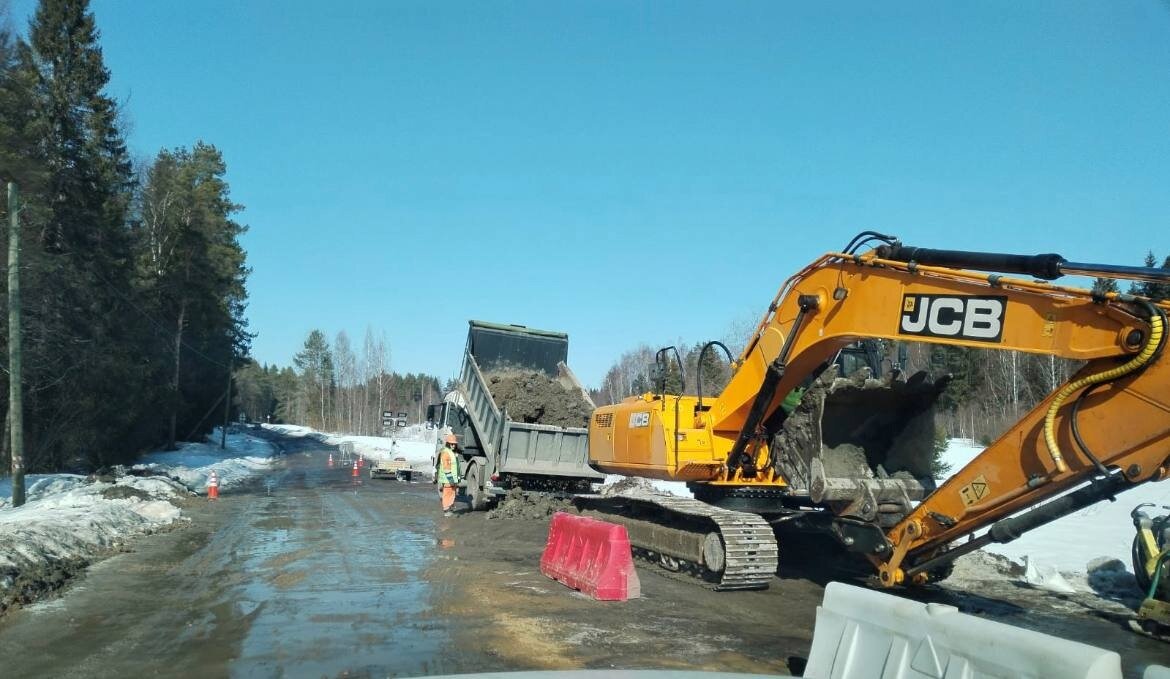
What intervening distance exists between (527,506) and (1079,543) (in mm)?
9861

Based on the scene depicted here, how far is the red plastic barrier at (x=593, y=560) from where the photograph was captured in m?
9.76

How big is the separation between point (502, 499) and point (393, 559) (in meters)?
6.41

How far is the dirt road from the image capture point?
706 cm

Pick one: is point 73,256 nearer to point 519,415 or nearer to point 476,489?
point 476,489

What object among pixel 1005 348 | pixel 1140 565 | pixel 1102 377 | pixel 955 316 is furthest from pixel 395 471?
pixel 1102 377

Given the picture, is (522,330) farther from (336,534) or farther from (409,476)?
(409,476)

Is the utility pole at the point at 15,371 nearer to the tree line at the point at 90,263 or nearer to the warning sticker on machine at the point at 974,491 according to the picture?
the tree line at the point at 90,263

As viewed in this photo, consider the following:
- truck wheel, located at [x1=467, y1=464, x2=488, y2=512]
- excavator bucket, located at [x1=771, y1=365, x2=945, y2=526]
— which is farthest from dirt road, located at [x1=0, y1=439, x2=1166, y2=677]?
truck wheel, located at [x1=467, y1=464, x2=488, y2=512]

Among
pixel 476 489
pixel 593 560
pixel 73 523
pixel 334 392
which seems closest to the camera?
pixel 593 560

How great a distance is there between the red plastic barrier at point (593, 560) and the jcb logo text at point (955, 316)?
3918 millimetres

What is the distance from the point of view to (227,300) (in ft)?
192

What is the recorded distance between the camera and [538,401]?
18.7 metres

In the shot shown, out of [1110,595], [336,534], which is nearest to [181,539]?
[336,534]

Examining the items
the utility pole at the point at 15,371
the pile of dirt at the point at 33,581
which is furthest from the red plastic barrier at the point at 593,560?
the utility pole at the point at 15,371
